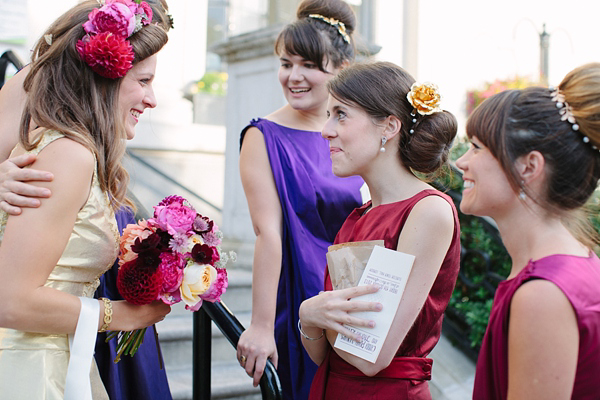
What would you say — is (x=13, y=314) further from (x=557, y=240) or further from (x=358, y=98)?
(x=557, y=240)

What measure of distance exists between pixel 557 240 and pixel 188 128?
6161 millimetres

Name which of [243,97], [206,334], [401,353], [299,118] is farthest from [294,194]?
[243,97]

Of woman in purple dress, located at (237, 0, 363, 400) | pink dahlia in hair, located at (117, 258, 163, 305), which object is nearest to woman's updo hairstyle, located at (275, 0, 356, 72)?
woman in purple dress, located at (237, 0, 363, 400)

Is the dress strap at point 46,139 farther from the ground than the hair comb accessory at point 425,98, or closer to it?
closer to it

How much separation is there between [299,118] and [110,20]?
3.64 feet

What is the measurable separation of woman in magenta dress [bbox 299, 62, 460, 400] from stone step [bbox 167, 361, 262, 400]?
157cm

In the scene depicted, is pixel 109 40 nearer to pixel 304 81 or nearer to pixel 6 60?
pixel 304 81

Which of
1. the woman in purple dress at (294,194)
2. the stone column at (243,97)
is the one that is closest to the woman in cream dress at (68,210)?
the woman in purple dress at (294,194)

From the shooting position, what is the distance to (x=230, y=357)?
3988 mm

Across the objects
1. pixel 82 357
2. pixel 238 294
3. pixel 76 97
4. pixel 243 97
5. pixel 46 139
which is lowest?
pixel 238 294

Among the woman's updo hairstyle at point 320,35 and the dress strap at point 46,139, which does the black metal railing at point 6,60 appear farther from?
the dress strap at point 46,139

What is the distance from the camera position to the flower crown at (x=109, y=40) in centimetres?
173

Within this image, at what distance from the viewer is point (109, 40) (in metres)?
1.73

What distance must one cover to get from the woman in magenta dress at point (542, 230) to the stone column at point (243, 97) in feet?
11.4
